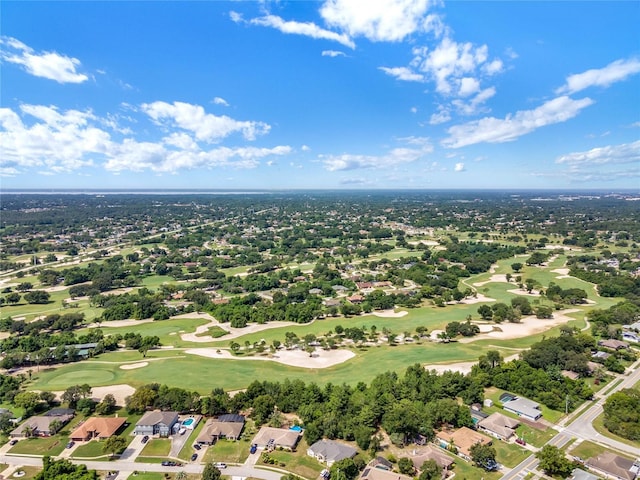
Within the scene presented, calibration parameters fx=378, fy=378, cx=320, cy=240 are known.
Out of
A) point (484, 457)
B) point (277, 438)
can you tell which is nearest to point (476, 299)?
point (484, 457)

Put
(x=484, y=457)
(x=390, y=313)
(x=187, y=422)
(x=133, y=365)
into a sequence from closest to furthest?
(x=484, y=457)
(x=187, y=422)
(x=133, y=365)
(x=390, y=313)

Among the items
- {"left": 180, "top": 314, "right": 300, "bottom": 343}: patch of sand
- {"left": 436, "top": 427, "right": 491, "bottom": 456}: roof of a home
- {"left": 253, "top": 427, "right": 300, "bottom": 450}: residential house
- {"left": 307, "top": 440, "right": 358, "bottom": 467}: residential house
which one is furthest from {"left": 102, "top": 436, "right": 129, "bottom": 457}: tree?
{"left": 436, "top": 427, "right": 491, "bottom": 456}: roof of a home

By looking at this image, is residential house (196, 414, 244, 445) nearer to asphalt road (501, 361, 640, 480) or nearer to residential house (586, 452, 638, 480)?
asphalt road (501, 361, 640, 480)

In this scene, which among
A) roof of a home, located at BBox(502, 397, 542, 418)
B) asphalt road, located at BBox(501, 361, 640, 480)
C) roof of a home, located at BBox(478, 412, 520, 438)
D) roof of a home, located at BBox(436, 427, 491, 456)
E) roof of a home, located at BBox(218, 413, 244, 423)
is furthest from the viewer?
roof of a home, located at BBox(502, 397, 542, 418)

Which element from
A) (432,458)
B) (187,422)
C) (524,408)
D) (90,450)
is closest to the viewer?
(432,458)

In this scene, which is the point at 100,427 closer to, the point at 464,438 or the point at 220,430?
the point at 220,430

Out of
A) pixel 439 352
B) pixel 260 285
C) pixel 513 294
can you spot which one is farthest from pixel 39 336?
pixel 513 294
